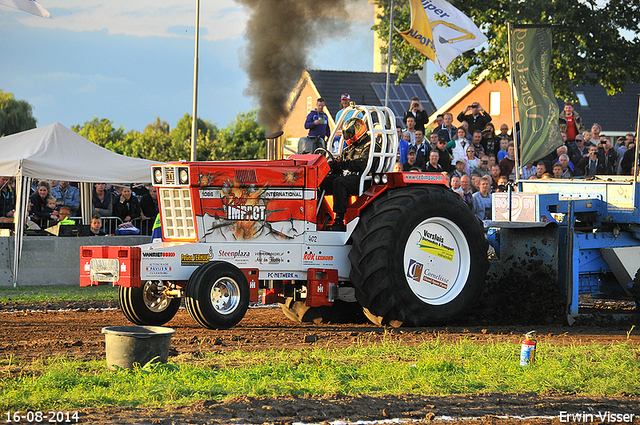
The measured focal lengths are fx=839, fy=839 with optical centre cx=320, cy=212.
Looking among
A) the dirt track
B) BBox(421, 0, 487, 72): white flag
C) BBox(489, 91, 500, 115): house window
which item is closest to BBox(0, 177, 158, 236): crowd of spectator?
the dirt track

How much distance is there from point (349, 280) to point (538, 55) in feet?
18.8

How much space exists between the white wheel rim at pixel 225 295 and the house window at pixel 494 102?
44.3 metres

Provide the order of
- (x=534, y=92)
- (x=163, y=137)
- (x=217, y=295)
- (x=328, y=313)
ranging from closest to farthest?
(x=217, y=295), (x=328, y=313), (x=534, y=92), (x=163, y=137)

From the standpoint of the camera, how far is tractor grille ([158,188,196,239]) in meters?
8.97

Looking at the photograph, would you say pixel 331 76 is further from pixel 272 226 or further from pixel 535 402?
pixel 535 402

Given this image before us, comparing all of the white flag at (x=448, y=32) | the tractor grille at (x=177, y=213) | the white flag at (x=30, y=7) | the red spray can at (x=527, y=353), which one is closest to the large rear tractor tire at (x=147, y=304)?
the tractor grille at (x=177, y=213)

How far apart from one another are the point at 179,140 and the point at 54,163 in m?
54.1

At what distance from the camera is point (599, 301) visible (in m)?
12.8

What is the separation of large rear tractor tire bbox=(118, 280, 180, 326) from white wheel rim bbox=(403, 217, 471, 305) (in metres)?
2.66

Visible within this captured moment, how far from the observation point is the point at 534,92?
12984mm

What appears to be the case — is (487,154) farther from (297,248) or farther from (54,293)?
(297,248)

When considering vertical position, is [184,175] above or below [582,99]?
below

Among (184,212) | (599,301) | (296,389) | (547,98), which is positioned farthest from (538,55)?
(296,389)

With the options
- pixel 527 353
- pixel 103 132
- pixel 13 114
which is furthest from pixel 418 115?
pixel 103 132
